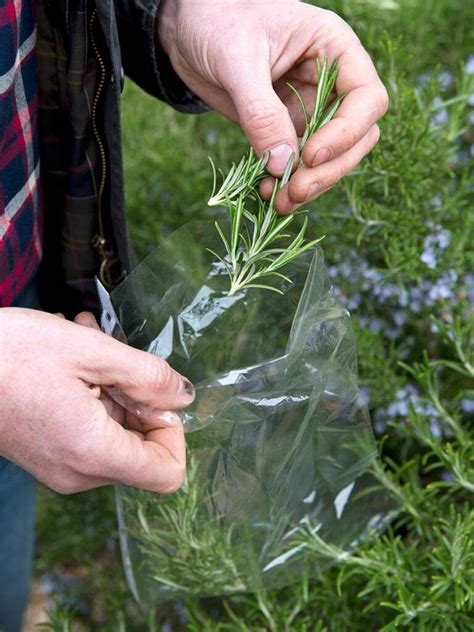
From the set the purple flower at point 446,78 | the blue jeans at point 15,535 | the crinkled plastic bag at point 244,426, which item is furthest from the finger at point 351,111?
the purple flower at point 446,78

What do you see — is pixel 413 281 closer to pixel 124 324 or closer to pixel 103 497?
pixel 124 324

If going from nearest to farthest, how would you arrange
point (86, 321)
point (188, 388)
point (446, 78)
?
point (188, 388) < point (86, 321) < point (446, 78)

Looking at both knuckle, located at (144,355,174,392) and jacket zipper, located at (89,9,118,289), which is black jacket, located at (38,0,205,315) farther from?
knuckle, located at (144,355,174,392)

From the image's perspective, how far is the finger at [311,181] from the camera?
108 cm

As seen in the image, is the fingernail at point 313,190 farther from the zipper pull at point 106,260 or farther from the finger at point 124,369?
the zipper pull at point 106,260

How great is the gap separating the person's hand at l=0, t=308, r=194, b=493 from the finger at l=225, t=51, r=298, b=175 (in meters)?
0.34

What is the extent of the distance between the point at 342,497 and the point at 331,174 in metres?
0.59

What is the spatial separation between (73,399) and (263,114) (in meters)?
0.48

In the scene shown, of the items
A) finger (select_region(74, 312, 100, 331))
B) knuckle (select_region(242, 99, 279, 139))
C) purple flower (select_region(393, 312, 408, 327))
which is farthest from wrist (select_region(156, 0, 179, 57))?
purple flower (select_region(393, 312, 408, 327))

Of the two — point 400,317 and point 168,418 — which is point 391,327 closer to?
point 400,317

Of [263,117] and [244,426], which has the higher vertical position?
[263,117]

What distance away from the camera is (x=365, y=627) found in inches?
57.9

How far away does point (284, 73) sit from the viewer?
4.07 ft

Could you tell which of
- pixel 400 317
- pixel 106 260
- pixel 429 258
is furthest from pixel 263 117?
pixel 400 317
